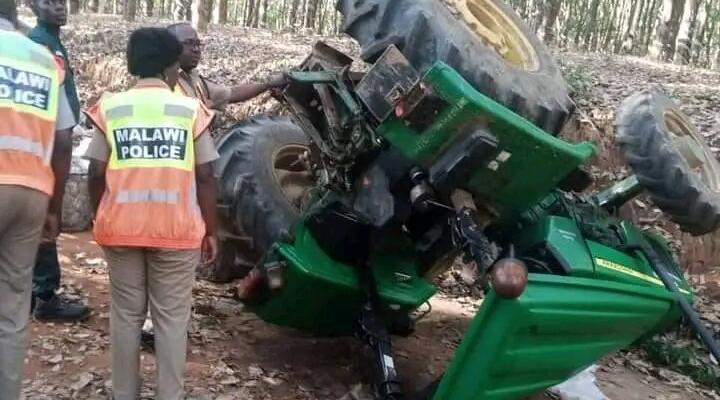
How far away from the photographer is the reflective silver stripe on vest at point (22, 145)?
135 inches

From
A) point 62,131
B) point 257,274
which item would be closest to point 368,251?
point 257,274

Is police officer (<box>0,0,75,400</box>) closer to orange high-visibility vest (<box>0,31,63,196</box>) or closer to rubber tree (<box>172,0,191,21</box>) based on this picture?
orange high-visibility vest (<box>0,31,63,196</box>)

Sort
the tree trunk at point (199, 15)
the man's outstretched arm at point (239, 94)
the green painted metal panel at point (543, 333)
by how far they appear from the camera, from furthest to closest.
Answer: the tree trunk at point (199, 15) < the man's outstretched arm at point (239, 94) < the green painted metal panel at point (543, 333)

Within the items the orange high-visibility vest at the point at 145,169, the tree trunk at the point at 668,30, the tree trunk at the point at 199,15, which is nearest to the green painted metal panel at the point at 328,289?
the orange high-visibility vest at the point at 145,169

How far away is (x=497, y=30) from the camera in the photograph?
5133mm

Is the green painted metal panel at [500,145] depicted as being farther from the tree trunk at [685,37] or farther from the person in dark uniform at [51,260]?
the tree trunk at [685,37]

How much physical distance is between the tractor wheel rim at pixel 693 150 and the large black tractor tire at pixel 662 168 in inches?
9.1

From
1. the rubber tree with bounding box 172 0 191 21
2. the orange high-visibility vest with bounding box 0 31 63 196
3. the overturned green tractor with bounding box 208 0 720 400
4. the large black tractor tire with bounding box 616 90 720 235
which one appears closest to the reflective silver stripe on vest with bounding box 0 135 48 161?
the orange high-visibility vest with bounding box 0 31 63 196

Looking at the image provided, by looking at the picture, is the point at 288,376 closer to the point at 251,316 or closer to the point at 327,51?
the point at 251,316

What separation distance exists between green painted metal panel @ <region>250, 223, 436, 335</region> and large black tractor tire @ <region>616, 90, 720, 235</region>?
4.49 ft

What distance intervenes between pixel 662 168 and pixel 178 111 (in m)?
2.40

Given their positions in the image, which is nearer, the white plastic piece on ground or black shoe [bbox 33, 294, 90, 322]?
black shoe [bbox 33, 294, 90, 322]

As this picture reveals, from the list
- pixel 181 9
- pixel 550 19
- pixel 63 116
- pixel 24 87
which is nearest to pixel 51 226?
pixel 63 116

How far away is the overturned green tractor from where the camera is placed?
3725 mm
